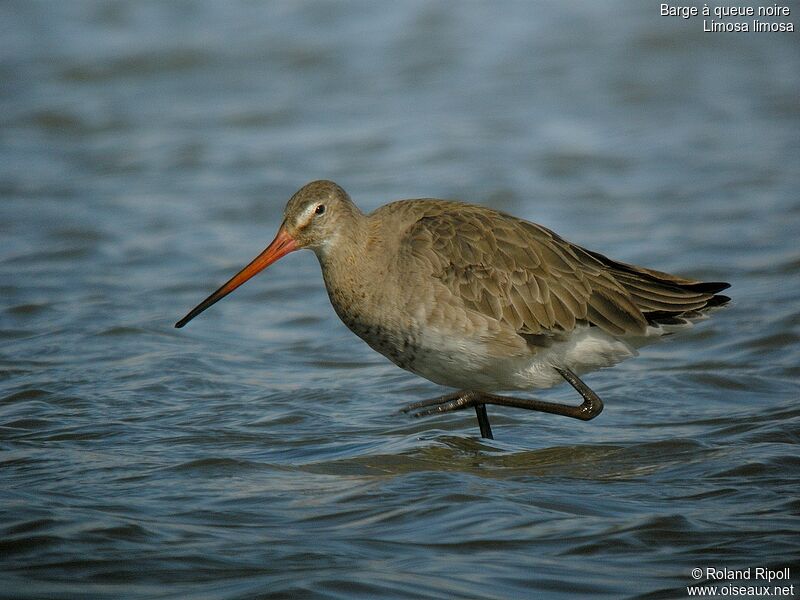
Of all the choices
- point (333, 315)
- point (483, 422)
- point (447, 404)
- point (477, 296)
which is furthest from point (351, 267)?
point (333, 315)

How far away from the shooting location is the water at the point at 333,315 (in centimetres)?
501

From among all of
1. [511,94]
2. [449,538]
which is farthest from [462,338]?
[511,94]

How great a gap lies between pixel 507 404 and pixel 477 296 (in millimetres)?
682

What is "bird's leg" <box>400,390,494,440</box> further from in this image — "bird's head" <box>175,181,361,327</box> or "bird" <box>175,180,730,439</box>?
"bird's head" <box>175,181,361,327</box>

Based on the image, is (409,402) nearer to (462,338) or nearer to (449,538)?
(462,338)

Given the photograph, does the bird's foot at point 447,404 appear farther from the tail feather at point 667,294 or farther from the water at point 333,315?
the tail feather at point 667,294

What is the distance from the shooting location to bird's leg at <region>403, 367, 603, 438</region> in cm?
658

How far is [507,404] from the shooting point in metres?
6.72

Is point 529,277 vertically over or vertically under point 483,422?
over

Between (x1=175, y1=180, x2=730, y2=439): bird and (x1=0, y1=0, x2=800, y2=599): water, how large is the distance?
447 mm

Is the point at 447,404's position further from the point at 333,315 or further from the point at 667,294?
the point at 333,315

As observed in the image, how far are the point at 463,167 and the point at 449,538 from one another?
7418 mm

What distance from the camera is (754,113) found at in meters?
13.6

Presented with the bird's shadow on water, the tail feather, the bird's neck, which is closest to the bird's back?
the tail feather
